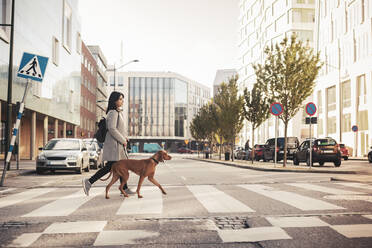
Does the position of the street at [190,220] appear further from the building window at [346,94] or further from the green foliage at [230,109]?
the building window at [346,94]

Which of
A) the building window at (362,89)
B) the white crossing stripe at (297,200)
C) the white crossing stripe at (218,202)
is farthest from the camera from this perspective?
the building window at (362,89)

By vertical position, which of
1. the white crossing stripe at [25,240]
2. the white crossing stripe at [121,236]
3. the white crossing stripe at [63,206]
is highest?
the white crossing stripe at [121,236]

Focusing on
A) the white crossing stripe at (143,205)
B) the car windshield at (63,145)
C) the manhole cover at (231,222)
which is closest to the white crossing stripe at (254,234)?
the manhole cover at (231,222)

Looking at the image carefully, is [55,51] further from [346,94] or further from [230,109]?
[346,94]

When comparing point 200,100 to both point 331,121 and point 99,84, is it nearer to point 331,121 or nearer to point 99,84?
point 99,84

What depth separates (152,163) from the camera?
7488 millimetres

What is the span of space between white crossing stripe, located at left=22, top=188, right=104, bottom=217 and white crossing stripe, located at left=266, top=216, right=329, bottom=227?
3.05 m

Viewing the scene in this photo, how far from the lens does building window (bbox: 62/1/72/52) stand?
43.8 m

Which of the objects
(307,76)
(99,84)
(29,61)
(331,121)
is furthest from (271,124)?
(29,61)

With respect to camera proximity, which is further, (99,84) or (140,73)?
(140,73)

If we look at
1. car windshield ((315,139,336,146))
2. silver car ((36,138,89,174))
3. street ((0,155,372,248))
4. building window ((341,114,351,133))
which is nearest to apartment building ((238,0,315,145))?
building window ((341,114,351,133))

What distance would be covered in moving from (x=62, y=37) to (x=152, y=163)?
38551 millimetres

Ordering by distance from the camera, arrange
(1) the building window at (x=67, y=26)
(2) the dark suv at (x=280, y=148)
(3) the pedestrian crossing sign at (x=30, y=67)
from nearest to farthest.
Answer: (3) the pedestrian crossing sign at (x=30, y=67)
(2) the dark suv at (x=280, y=148)
(1) the building window at (x=67, y=26)

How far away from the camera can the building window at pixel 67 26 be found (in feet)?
144
